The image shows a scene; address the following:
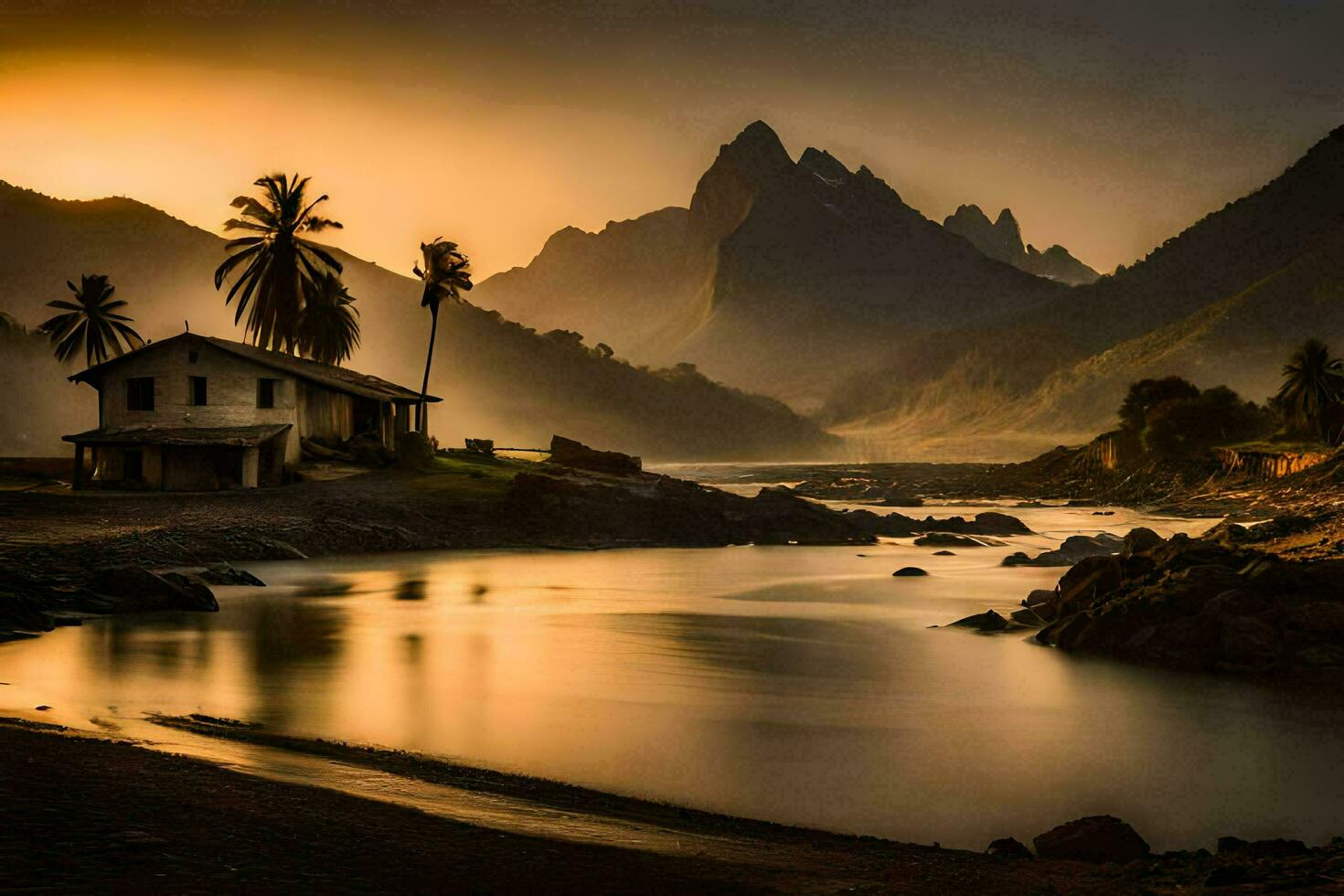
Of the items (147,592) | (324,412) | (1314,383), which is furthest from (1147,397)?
(147,592)

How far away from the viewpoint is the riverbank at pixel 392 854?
304 inches

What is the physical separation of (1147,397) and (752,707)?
100 m

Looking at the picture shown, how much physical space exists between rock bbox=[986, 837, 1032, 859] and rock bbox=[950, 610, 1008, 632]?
681 inches

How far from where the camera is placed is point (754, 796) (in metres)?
13.1

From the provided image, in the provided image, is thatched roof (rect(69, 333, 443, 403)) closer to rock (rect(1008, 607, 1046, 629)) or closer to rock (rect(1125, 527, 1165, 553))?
rock (rect(1125, 527, 1165, 553))

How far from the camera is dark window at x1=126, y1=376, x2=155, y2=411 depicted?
198ft

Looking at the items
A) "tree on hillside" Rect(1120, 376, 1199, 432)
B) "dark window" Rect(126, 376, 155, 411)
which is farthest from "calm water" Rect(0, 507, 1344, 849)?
"tree on hillside" Rect(1120, 376, 1199, 432)

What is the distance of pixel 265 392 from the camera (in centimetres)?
5984

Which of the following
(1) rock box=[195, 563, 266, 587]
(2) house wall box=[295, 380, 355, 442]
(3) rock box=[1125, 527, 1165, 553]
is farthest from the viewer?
(2) house wall box=[295, 380, 355, 442]

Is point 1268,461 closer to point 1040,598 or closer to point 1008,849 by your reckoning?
point 1040,598

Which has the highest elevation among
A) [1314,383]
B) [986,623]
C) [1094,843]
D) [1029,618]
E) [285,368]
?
[1314,383]

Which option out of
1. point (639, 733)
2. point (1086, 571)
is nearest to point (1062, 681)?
point (1086, 571)

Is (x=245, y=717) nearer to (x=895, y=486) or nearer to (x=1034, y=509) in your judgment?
(x=1034, y=509)

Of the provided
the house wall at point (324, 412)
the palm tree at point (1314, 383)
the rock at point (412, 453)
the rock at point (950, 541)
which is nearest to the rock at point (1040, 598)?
the rock at point (950, 541)
